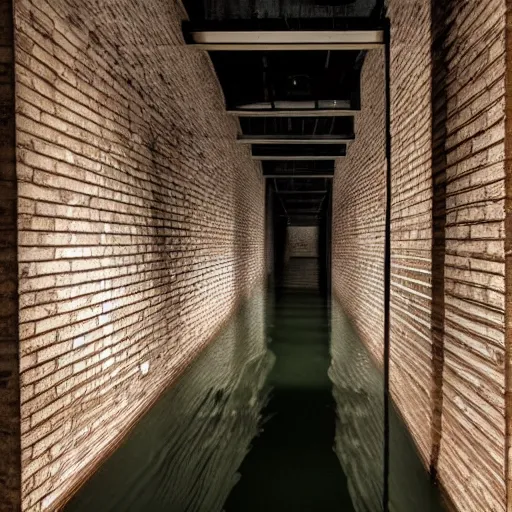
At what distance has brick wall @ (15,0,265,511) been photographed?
2146mm

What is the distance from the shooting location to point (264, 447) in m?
3.25

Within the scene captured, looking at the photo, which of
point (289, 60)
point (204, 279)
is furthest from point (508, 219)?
point (289, 60)

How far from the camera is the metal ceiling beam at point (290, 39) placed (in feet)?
14.8

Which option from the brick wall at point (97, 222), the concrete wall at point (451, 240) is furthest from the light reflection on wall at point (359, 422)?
the brick wall at point (97, 222)

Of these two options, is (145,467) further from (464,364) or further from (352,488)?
(464,364)

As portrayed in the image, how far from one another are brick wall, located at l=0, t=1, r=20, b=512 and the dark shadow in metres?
2.44

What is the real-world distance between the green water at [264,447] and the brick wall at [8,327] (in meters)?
0.58

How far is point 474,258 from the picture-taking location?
2.16m

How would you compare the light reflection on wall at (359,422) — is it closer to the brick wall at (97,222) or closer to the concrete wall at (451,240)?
the concrete wall at (451,240)

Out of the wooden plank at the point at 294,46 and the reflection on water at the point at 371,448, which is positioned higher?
the wooden plank at the point at 294,46

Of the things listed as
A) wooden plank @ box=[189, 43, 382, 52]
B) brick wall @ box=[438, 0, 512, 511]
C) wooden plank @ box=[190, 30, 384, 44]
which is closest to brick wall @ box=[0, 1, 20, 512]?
brick wall @ box=[438, 0, 512, 511]

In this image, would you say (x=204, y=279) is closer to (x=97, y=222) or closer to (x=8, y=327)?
(x=97, y=222)

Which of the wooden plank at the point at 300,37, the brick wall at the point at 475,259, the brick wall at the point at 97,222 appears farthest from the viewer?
the wooden plank at the point at 300,37

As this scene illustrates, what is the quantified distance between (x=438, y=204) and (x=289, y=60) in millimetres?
4116
